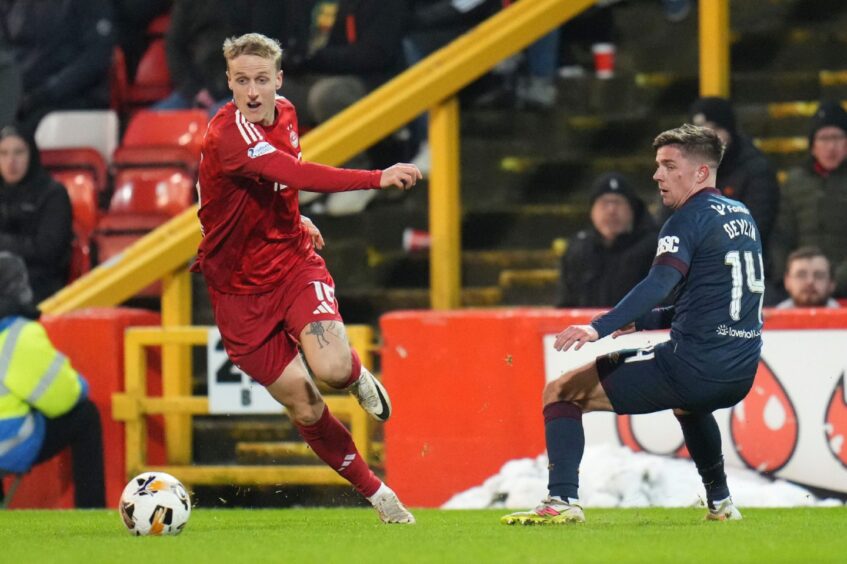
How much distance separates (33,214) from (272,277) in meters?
4.35

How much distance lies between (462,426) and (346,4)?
3970 mm

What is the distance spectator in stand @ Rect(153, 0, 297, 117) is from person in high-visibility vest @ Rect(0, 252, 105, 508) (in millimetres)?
3458

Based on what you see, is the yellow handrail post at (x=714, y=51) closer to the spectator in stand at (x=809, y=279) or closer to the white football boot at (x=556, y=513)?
the spectator in stand at (x=809, y=279)

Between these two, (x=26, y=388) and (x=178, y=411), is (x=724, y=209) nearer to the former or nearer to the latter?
(x=178, y=411)

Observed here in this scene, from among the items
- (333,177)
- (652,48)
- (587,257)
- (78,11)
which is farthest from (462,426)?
(78,11)

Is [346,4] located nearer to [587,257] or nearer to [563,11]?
[563,11]

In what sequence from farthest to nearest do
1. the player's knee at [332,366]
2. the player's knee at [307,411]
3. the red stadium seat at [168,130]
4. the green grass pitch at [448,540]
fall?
the red stadium seat at [168,130] < the player's knee at [307,411] < the player's knee at [332,366] < the green grass pitch at [448,540]

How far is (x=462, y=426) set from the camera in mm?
9836

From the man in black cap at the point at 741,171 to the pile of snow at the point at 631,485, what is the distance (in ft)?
5.03

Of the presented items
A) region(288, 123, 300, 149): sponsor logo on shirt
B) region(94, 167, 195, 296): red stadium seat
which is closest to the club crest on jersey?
region(288, 123, 300, 149): sponsor logo on shirt

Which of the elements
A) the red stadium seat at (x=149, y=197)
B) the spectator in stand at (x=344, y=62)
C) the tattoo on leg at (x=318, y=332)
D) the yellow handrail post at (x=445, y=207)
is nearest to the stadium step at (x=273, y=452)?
the yellow handrail post at (x=445, y=207)

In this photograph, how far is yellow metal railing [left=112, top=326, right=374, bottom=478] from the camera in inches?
406

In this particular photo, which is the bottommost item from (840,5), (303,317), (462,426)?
(462,426)

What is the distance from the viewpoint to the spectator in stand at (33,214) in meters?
11.8
